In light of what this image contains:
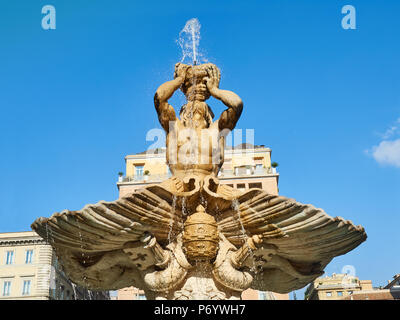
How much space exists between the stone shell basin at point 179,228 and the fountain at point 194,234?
14mm

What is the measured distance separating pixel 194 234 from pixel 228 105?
88.5 inches

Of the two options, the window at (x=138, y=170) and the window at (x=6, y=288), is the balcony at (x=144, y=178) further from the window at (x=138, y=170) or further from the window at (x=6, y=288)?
the window at (x=6, y=288)

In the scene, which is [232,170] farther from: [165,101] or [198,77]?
[165,101]

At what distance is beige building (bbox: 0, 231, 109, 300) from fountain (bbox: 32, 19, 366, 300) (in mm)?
46972

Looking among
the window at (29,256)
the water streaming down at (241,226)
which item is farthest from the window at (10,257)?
the water streaming down at (241,226)

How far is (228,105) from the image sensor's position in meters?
7.69

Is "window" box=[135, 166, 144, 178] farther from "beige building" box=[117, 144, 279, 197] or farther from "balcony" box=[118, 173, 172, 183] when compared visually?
"balcony" box=[118, 173, 172, 183]

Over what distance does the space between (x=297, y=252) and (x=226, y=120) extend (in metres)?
2.38

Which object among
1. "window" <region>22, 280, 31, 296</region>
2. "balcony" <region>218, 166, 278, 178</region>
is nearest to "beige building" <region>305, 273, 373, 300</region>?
"balcony" <region>218, 166, 278, 178</region>

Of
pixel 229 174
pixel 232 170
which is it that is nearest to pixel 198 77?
pixel 229 174

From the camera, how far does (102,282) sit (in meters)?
7.77
